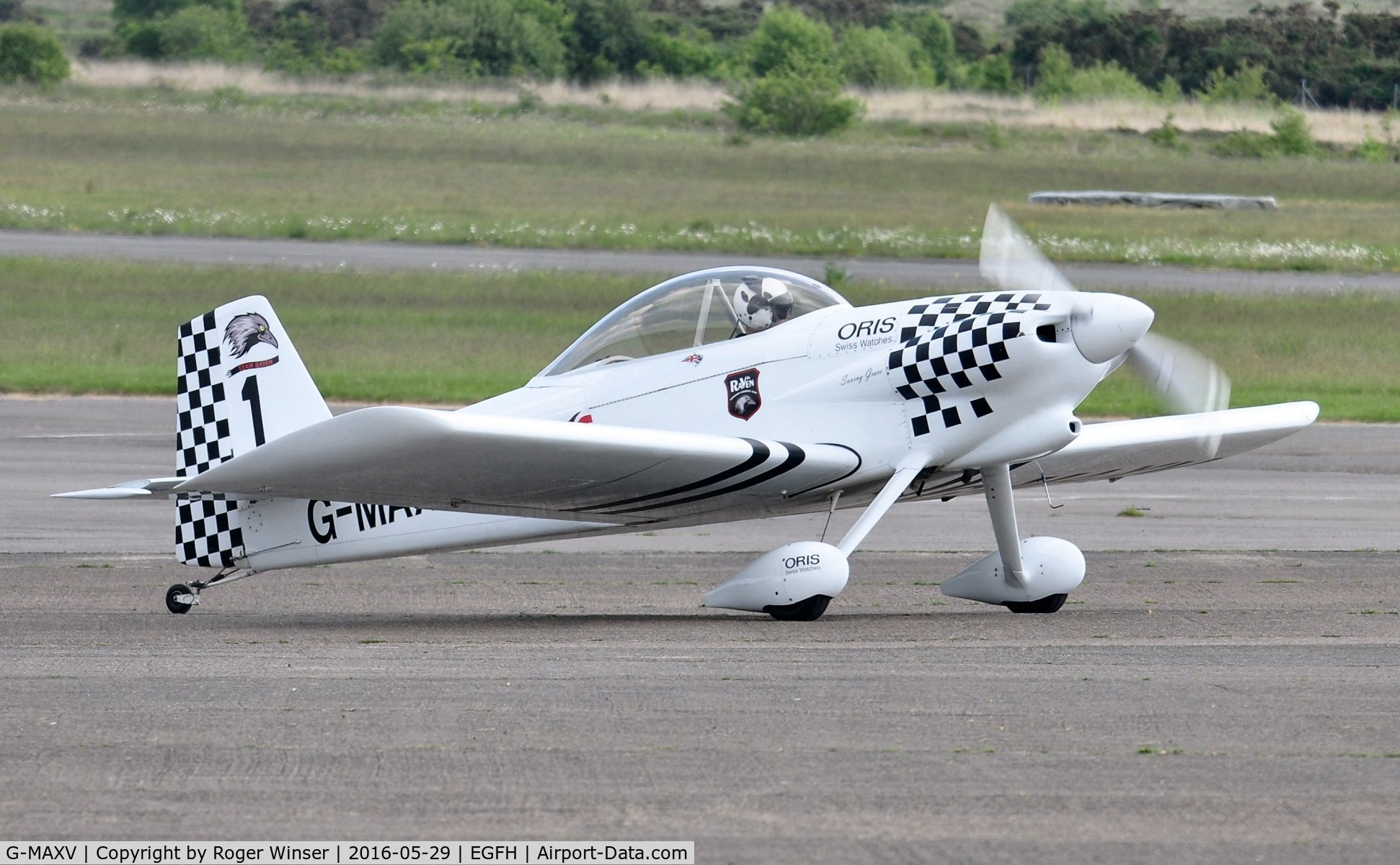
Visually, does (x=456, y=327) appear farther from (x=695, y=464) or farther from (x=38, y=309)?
(x=695, y=464)

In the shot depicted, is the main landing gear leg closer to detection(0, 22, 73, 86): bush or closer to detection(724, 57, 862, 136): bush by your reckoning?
detection(724, 57, 862, 136): bush

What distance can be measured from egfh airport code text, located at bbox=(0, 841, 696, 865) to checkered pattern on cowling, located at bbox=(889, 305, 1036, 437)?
17.2 feet

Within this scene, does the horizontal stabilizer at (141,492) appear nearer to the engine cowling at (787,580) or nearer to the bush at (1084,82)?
the engine cowling at (787,580)

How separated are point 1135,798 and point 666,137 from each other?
203 ft

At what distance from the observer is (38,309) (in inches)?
1205

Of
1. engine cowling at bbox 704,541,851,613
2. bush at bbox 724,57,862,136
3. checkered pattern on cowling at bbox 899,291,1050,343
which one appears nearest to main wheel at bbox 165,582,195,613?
engine cowling at bbox 704,541,851,613

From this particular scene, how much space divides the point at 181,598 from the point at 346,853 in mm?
6159

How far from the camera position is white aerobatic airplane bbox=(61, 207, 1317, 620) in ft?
32.1

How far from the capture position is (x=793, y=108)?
6938cm

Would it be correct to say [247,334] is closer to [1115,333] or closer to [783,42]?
[1115,333]

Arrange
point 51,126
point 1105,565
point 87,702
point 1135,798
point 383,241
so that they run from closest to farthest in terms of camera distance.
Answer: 1. point 1135,798
2. point 87,702
3. point 1105,565
4. point 383,241
5. point 51,126

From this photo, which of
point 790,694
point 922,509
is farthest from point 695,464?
point 922,509

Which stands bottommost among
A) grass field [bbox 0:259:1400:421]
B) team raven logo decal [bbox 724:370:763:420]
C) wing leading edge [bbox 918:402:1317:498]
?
grass field [bbox 0:259:1400:421]

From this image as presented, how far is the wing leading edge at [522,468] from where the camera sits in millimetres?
8711
